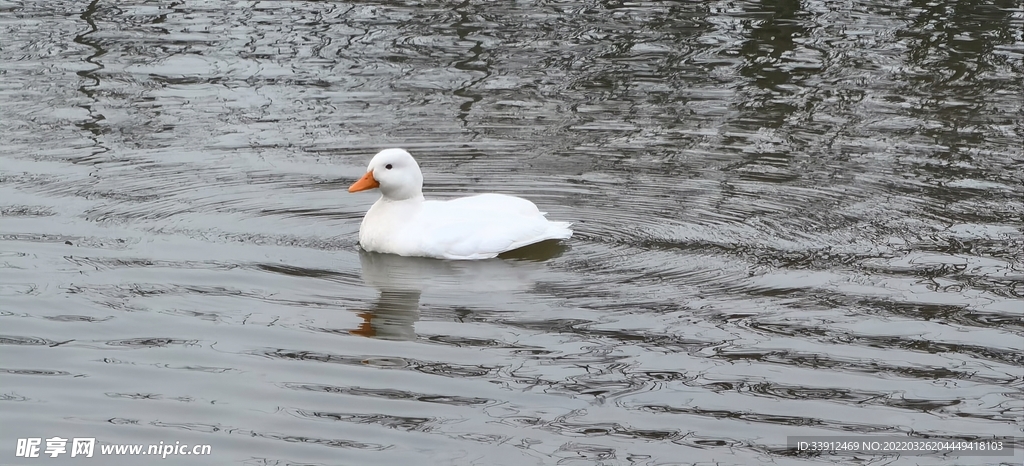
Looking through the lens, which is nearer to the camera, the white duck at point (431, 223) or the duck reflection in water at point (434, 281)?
the duck reflection in water at point (434, 281)

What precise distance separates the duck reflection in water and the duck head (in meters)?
0.47

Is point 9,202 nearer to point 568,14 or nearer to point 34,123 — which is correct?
point 34,123

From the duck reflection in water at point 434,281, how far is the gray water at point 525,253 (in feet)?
0.11

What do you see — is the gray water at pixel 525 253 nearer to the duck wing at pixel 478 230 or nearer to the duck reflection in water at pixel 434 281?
the duck reflection in water at pixel 434 281

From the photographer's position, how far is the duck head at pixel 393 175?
918cm

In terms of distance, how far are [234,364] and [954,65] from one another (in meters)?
10.0

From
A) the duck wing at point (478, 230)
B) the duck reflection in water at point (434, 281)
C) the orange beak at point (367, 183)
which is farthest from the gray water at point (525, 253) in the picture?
the orange beak at point (367, 183)

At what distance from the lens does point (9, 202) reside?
9.90m

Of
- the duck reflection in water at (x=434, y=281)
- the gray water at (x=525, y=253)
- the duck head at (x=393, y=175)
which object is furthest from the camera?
the duck head at (x=393, y=175)

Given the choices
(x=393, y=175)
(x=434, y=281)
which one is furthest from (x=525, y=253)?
(x=393, y=175)

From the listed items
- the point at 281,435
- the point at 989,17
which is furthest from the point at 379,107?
the point at 989,17

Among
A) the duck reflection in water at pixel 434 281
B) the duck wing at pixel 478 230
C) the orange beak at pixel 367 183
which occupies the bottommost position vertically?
the duck reflection in water at pixel 434 281

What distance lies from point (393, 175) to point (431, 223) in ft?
1.44

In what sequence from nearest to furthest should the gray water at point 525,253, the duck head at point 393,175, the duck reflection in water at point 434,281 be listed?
the gray water at point 525,253 → the duck reflection in water at point 434,281 → the duck head at point 393,175
